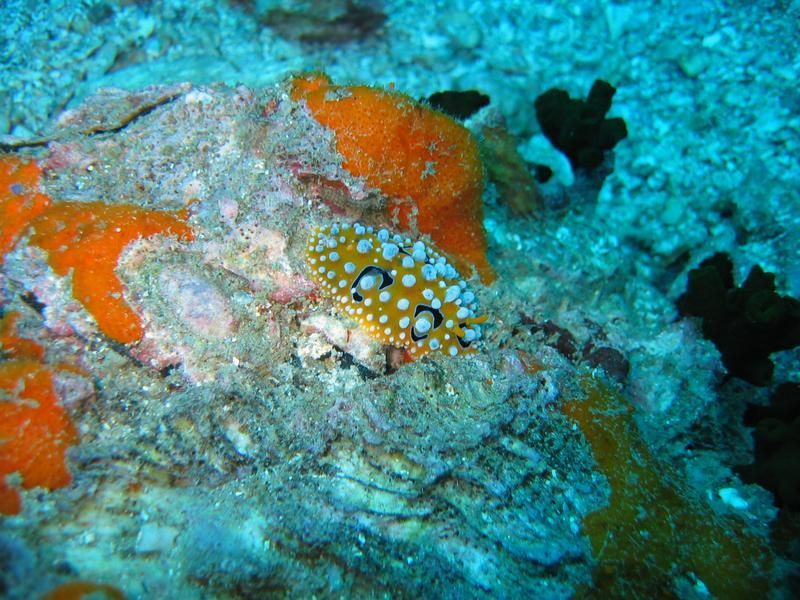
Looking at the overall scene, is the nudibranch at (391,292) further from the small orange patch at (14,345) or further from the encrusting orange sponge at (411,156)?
the small orange patch at (14,345)

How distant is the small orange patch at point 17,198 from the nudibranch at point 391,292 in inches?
68.5

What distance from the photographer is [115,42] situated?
7457 mm

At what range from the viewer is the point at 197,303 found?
2.99 m

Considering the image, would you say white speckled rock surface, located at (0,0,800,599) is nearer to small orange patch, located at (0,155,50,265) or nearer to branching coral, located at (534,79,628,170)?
small orange patch, located at (0,155,50,265)

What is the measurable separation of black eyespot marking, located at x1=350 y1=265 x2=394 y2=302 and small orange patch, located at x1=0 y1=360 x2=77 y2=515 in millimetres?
1647

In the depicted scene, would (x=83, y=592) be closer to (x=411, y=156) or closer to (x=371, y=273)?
(x=371, y=273)

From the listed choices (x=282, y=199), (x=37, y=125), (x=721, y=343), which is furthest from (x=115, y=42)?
(x=721, y=343)

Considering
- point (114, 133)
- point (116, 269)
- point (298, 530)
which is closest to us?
point (298, 530)

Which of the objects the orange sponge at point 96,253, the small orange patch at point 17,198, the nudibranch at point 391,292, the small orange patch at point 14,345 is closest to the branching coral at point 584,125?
the nudibranch at point 391,292

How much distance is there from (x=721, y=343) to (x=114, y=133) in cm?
477

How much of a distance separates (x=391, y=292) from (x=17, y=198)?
2.44m

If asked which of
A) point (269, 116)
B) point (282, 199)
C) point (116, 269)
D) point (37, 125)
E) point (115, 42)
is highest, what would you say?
point (269, 116)

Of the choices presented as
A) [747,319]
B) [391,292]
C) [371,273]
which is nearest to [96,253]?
[371,273]

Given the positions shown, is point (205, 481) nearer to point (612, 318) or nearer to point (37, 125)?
point (612, 318)
